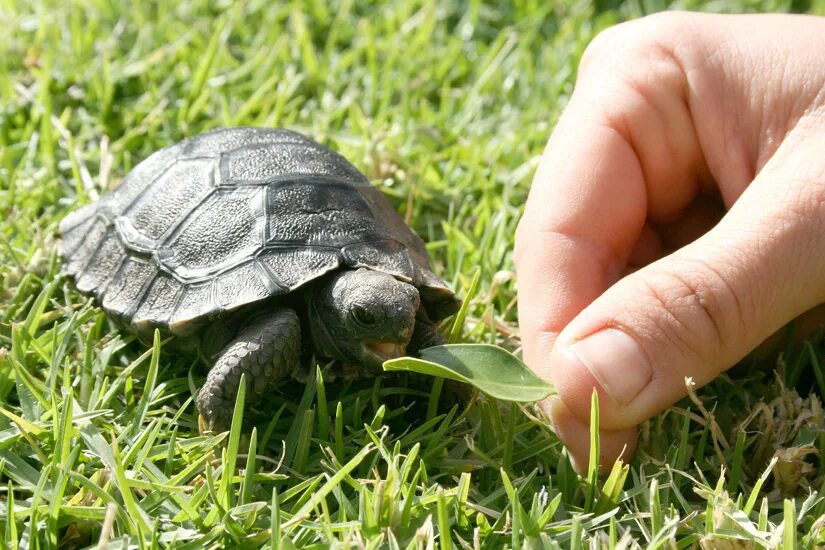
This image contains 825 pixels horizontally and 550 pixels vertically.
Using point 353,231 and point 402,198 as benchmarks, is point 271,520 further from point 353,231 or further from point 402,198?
→ point 402,198

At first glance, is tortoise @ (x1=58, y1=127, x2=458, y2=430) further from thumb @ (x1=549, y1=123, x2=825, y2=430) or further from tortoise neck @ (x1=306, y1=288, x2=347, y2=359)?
thumb @ (x1=549, y1=123, x2=825, y2=430)

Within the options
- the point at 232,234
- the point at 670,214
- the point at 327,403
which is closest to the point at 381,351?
the point at 327,403

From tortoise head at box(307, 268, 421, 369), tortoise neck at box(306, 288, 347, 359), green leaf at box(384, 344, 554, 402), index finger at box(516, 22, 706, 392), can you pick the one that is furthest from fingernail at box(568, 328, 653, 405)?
tortoise neck at box(306, 288, 347, 359)

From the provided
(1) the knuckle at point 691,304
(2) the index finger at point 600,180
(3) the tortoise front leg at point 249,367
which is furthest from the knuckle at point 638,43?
(3) the tortoise front leg at point 249,367

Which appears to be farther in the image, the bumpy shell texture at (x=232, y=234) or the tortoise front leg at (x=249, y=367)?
the bumpy shell texture at (x=232, y=234)

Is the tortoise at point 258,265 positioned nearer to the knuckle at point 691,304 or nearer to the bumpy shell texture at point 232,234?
the bumpy shell texture at point 232,234

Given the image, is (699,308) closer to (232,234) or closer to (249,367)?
(249,367)

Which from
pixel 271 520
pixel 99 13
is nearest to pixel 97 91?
pixel 99 13
